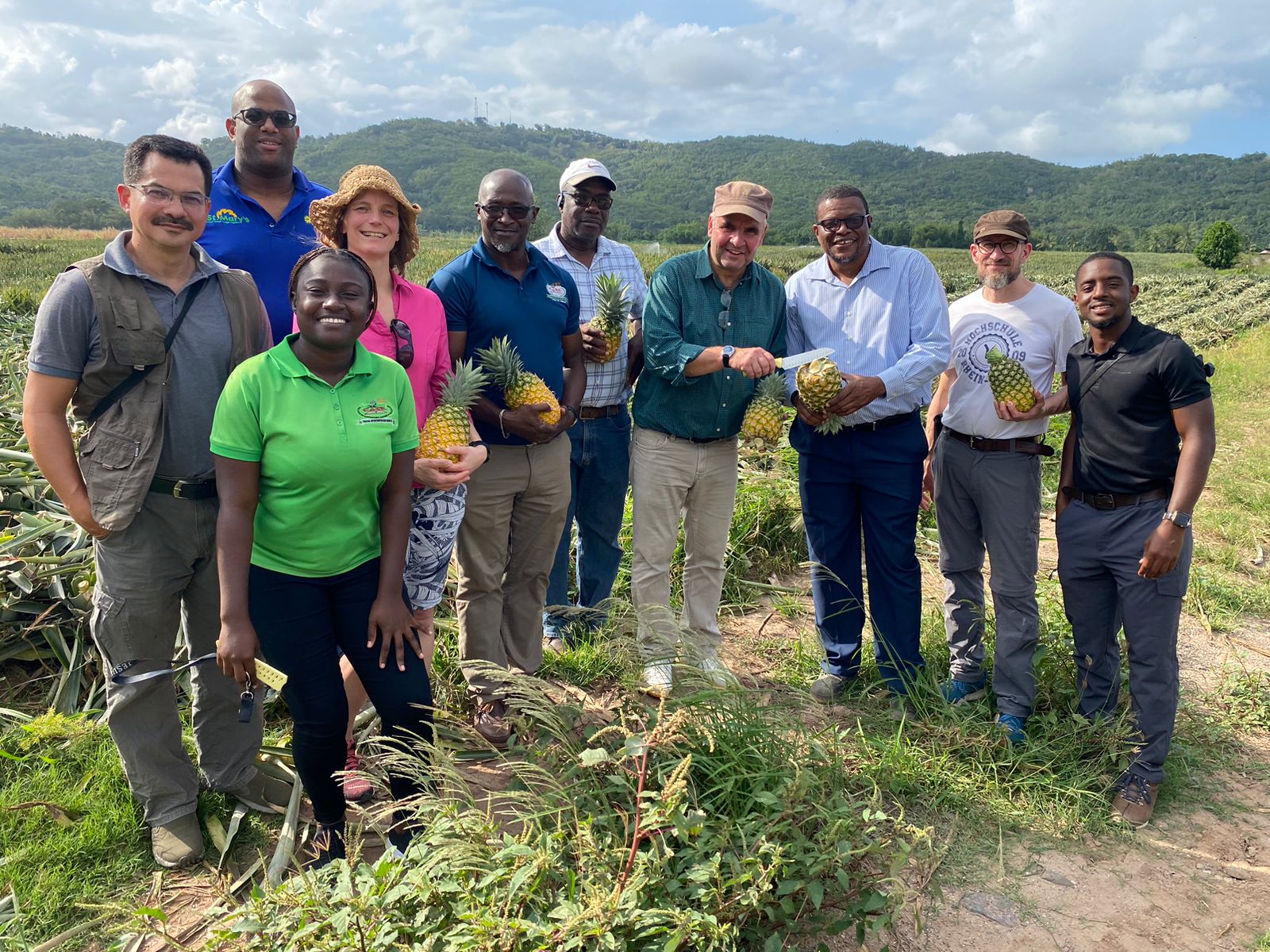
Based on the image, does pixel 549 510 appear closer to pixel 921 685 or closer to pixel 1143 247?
pixel 921 685

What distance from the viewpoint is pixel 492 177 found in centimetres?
374

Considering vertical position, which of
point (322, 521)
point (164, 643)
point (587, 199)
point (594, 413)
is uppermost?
point (587, 199)

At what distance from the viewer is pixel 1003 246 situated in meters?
4.00

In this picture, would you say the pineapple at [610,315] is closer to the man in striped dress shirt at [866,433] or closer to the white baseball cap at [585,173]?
the white baseball cap at [585,173]

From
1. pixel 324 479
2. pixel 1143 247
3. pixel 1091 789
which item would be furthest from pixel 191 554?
pixel 1143 247

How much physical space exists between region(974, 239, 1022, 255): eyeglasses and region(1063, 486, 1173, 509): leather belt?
127 centimetres

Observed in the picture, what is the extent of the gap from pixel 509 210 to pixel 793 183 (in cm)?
14048

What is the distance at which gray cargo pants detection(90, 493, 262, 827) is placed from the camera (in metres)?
3.04

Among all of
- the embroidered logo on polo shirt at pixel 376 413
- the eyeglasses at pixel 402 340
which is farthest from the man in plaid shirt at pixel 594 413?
the embroidered logo on polo shirt at pixel 376 413

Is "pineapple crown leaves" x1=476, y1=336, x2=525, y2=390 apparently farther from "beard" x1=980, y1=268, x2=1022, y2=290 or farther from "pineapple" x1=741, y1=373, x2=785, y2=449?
"beard" x1=980, y1=268, x2=1022, y2=290

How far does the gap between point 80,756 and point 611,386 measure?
3.19 meters

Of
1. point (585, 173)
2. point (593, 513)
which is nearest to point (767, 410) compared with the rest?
point (593, 513)

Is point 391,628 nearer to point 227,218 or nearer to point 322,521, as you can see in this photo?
point 322,521

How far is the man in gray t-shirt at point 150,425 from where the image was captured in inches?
112
